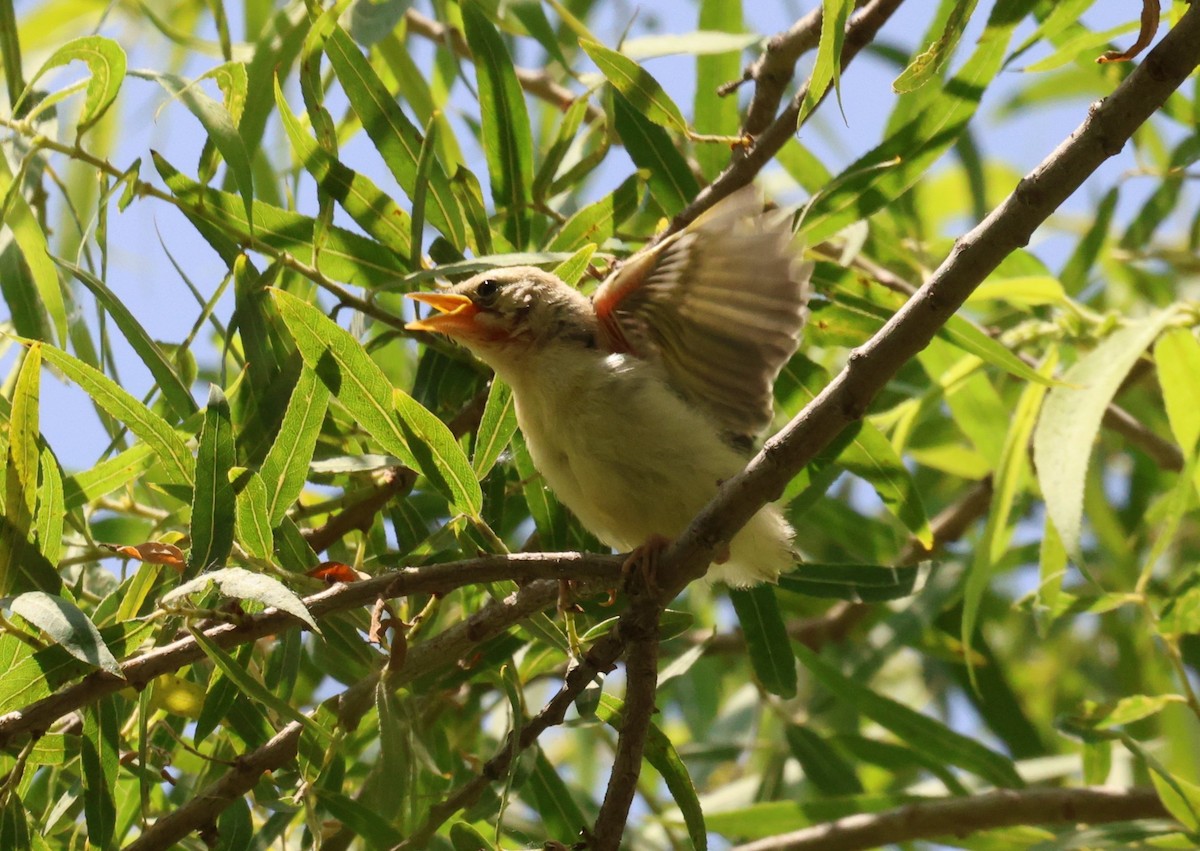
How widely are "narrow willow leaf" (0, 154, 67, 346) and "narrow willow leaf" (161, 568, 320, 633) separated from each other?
1089mm

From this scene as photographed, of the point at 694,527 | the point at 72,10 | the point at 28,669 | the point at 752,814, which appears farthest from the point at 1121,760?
the point at 72,10

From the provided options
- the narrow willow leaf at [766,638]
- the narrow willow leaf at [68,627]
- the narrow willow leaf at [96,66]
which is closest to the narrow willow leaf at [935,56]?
the narrow willow leaf at [766,638]

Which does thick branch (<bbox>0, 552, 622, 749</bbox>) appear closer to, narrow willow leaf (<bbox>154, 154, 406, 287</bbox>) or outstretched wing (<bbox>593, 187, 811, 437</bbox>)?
outstretched wing (<bbox>593, 187, 811, 437</bbox>)

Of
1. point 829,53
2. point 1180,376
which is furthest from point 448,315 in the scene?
point 1180,376

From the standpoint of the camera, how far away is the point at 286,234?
3113 mm

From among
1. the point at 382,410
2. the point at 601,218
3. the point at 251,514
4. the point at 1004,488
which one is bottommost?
the point at 1004,488

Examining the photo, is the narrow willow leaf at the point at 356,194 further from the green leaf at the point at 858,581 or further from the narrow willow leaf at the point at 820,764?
the narrow willow leaf at the point at 820,764

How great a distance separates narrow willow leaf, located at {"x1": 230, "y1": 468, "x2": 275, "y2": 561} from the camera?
249 centimetres

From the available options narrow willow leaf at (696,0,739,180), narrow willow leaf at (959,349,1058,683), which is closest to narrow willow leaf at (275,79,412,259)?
narrow willow leaf at (696,0,739,180)

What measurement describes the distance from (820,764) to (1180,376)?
4.87ft

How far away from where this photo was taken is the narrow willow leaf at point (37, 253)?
300 cm

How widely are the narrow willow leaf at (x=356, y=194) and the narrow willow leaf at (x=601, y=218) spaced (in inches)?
13.7

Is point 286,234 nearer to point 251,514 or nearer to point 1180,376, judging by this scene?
point 251,514

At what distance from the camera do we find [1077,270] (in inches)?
164
